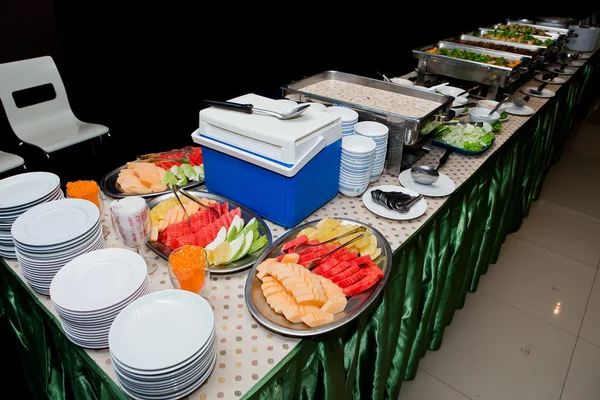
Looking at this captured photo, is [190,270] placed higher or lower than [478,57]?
lower

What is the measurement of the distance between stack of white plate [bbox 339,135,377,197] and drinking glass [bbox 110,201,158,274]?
621 mm

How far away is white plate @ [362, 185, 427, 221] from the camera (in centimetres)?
125

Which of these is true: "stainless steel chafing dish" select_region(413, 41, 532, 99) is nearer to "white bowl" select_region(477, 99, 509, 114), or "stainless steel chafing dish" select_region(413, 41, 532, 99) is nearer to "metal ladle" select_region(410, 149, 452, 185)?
"white bowl" select_region(477, 99, 509, 114)

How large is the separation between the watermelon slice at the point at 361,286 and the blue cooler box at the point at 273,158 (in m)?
0.30

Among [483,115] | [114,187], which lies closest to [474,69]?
[483,115]

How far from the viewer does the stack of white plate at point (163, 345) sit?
68 centimetres

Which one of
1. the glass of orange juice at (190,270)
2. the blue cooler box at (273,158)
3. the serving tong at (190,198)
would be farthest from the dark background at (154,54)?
the glass of orange juice at (190,270)

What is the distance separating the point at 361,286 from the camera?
940mm

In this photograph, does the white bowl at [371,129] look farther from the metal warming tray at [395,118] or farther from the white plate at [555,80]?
the white plate at [555,80]

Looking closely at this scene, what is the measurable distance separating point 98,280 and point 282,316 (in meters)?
0.40

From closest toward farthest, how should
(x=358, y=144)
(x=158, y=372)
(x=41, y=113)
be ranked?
(x=158, y=372), (x=358, y=144), (x=41, y=113)

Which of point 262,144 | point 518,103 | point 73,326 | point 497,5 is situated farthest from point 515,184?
point 497,5

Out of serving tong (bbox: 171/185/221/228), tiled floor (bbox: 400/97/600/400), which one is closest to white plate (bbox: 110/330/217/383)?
serving tong (bbox: 171/185/221/228)

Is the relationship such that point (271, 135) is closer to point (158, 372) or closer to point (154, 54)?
point (158, 372)
